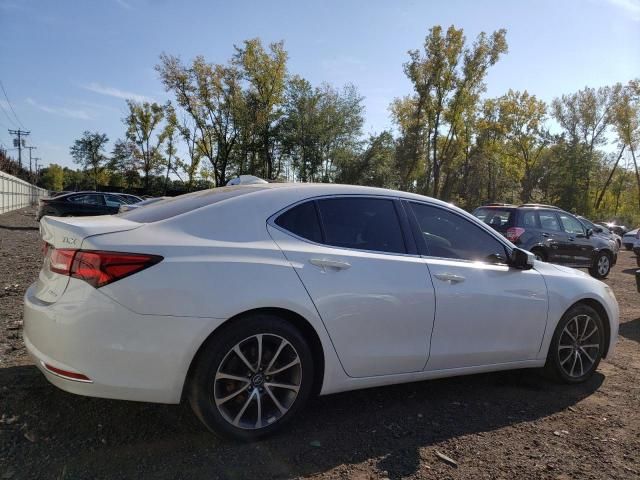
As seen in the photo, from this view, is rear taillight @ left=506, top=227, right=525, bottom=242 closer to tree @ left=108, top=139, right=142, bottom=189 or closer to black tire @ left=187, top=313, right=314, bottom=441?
black tire @ left=187, top=313, right=314, bottom=441

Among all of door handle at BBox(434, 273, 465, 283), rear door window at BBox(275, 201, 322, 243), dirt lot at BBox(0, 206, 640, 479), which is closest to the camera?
dirt lot at BBox(0, 206, 640, 479)

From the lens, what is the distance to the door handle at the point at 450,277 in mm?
3637

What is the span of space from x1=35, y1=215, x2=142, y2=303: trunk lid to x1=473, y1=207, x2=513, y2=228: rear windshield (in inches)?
349

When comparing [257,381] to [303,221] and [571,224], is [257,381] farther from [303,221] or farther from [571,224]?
[571,224]

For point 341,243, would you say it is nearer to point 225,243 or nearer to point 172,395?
point 225,243

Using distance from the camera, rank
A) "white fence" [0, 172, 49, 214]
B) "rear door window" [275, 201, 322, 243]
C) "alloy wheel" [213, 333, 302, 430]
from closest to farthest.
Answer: "alloy wheel" [213, 333, 302, 430]
"rear door window" [275, 201, 322, 243]
"white fence" [0, 172, 49, 214]

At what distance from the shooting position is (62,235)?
2.97 meters

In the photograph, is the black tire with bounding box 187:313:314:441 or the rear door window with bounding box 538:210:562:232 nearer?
the black tire with bounding box 187:313:314:441

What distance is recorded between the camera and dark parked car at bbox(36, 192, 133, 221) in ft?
63.9

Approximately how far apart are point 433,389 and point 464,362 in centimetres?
53

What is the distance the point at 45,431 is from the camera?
3.04 metres

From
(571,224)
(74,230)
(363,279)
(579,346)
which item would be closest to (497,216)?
(571,224)

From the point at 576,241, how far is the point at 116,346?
36.9ft

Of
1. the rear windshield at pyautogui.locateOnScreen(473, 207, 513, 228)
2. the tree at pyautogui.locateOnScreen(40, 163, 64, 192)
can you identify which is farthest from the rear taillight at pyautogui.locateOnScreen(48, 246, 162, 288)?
the tree at pyautogui.locateOnScreen(40, 163, 64, 192)
